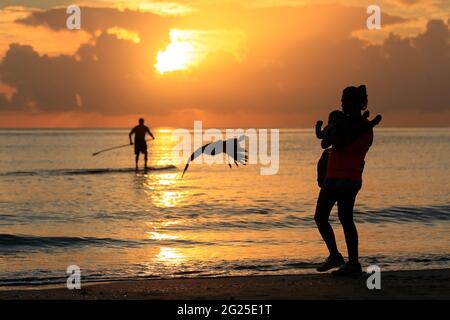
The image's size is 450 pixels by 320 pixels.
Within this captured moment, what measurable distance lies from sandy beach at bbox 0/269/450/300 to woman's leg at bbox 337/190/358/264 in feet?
1.09

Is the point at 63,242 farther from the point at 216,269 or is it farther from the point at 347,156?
the point at 347,156

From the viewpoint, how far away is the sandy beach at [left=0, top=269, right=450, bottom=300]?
7.09 metres

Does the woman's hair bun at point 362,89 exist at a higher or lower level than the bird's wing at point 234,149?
higher

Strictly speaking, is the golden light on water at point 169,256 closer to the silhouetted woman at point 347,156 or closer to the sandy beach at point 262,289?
the sandy beach at point 262,289

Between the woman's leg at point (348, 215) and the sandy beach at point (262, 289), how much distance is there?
33 centimetres

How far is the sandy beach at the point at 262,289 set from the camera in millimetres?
7094

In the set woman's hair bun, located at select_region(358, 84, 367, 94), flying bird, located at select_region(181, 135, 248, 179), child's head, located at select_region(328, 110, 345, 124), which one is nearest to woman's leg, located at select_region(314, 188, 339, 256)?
child's head, located at select_region(328, 110, 345, 124)

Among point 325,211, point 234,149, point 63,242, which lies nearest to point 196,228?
point 63,242

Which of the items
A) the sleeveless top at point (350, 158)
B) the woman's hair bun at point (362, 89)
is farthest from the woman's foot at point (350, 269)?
the woman's hair bun at point (362, 89)

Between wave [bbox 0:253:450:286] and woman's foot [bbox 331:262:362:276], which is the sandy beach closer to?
woman's foot [bbox 331:262:362:276]

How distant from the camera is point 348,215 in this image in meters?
7.68

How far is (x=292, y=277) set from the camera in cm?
860
